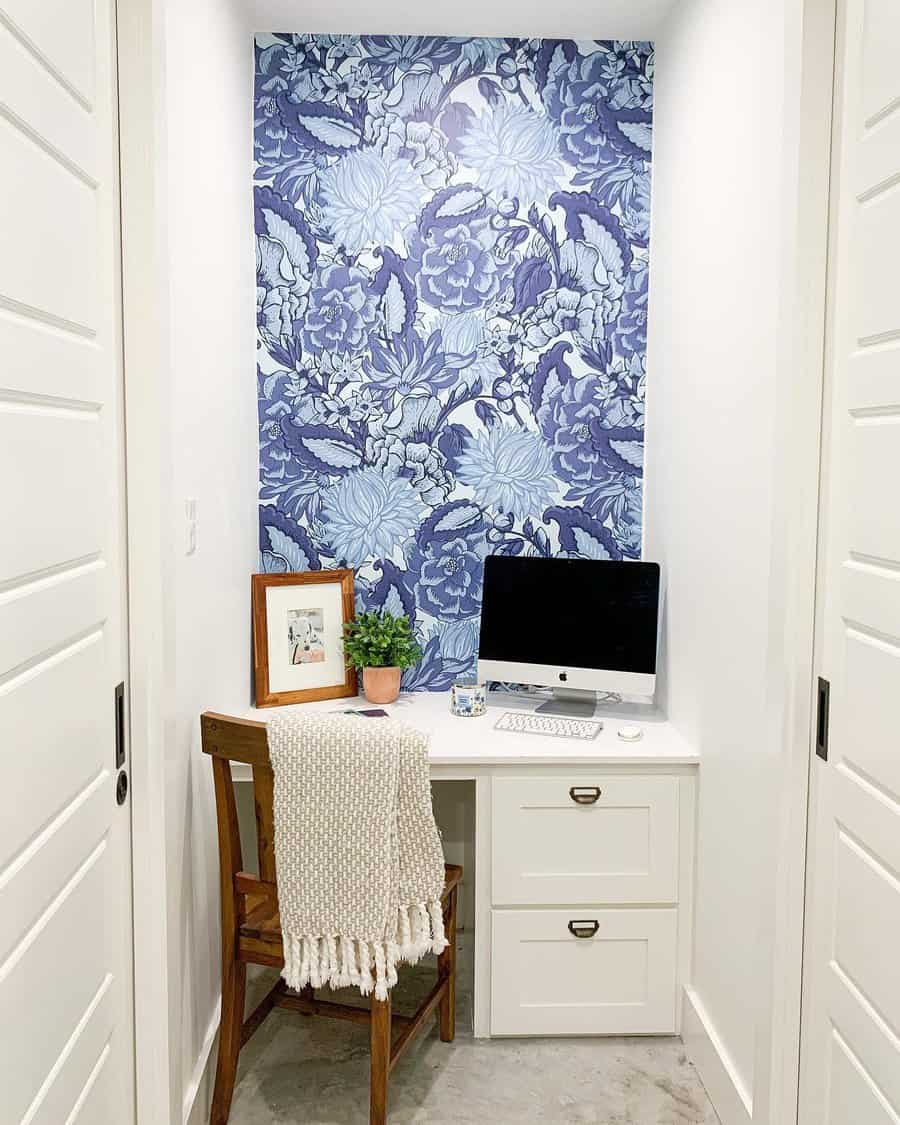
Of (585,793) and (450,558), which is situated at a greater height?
(450,558)

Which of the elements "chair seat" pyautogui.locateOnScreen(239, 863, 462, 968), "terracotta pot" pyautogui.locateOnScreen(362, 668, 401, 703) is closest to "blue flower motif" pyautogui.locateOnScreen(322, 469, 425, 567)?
"terracotta pot" pyautogui.locateOnScreen(362, 668, 401, 703)

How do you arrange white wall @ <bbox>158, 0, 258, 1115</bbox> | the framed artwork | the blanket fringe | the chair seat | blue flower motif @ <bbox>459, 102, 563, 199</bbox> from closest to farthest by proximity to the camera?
white wall @ <bbox>158, 0, 258, 1115</bbox>
the blanket fringe
the chair seat
the framed artwork
blue flower motif @ <bbox>459, 102, 563, 199</bbox>

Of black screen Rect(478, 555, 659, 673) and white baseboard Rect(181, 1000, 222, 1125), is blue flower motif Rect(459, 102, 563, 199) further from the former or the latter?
white baseboard Rect(181, 1000, 222, 1125)

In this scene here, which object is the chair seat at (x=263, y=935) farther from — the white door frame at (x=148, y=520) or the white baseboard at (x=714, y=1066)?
the white baseboard at (x=714, y=1066)

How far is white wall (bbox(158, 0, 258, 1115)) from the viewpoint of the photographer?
6.46 ft

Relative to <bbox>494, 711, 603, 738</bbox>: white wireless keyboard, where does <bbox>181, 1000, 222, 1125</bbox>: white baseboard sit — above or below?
below

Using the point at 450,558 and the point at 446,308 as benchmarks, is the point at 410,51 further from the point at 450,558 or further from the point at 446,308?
the point at 450,558

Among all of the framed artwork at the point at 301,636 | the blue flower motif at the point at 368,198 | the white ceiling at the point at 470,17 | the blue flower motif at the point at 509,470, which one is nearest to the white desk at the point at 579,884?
the framed artwork at the point at 301,636

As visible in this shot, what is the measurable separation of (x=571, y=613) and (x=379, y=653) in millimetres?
554

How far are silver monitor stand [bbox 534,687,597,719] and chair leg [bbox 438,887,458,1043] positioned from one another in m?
0.59

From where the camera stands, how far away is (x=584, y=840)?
8.30 feet

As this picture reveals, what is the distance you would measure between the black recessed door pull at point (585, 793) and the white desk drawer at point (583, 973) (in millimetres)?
274

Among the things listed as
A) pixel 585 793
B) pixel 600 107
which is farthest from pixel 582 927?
pixel 600 107

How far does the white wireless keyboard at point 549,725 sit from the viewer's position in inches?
105
